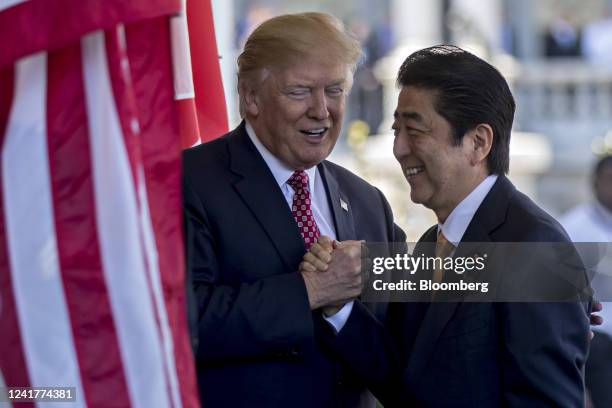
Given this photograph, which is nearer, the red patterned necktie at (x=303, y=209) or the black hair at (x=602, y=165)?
the red patterned necktie at (x=303, y=209)

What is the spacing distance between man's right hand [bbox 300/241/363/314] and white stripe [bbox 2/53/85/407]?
2.55 feet

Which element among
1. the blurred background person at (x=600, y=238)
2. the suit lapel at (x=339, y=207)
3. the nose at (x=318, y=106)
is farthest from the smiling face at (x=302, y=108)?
the blurred background person at (x=600, y=238)

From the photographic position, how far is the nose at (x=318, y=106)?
309cm

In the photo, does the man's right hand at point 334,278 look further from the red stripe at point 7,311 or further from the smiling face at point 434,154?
the red stripe at point 7,311

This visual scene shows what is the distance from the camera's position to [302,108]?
3.10 m

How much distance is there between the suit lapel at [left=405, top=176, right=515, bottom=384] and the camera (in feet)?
9.27

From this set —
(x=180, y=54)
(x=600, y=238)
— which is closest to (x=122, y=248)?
(x=180, y=54)

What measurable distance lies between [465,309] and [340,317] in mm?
391

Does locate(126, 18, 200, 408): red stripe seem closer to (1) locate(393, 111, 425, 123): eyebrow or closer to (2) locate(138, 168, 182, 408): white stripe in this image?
(2) locate(138, 168, 182, 408): white stripe

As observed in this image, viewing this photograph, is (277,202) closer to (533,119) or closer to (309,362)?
(309,362)

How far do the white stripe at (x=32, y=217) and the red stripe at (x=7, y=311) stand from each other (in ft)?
0.04

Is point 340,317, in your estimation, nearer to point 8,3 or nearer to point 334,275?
point 334,275

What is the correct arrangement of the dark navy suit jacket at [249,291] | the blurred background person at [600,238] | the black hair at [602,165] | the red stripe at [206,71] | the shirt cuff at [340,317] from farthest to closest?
the black hair at [602,165] < the blurred background person at [600,238] < the red stripe at [206,71] < the shirt cuff at [340,317] < the dark navy suit jacket at [249,291]

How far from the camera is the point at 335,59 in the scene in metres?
3.09
